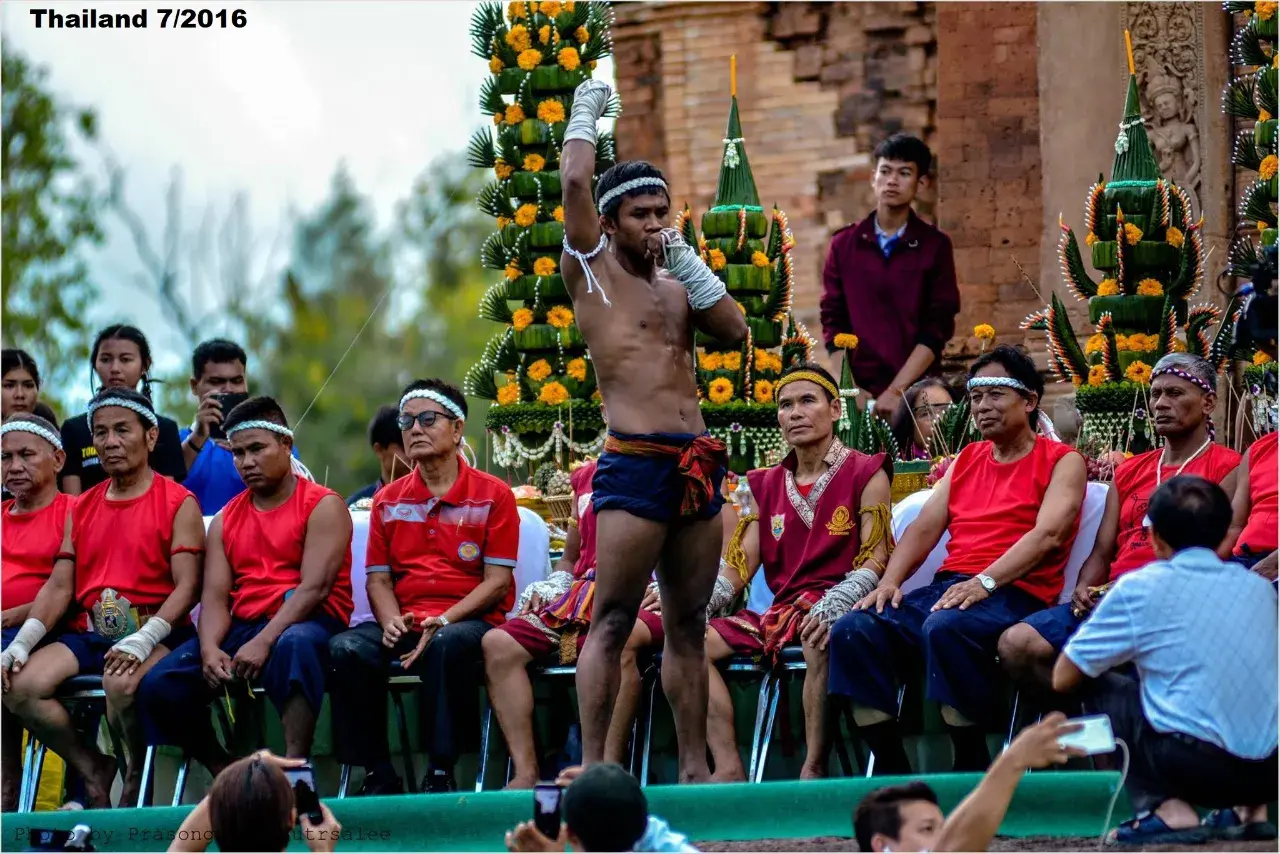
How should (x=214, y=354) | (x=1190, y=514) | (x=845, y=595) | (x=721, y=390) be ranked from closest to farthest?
(x=1190, y=514) → (x=845, y=595) → (x=214, y=354) → (x=721, y=390)

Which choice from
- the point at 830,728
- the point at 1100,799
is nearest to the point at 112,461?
the point at 830,728

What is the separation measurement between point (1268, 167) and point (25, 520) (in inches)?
197

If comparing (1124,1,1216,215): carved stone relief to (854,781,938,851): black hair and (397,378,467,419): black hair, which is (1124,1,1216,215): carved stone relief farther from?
(854,781,938,851): black hair

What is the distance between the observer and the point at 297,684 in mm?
7688

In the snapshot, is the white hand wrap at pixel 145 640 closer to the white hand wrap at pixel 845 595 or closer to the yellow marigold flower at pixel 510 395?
the white hand wrap at pixel 845 595

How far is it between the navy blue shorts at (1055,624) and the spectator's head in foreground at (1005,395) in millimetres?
766

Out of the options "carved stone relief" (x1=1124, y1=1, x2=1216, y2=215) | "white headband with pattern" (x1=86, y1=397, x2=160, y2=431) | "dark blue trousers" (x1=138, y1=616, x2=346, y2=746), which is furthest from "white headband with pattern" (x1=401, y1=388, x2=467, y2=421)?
"carved stone relief" (x1=1124, y1=1, x2=1216, y2=215)

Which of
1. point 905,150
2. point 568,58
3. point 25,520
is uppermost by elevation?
point 568,58

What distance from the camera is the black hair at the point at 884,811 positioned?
16.8 feet

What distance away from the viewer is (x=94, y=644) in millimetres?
8172

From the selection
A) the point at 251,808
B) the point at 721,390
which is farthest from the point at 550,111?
the point at 251,808

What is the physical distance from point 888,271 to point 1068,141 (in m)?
2.66

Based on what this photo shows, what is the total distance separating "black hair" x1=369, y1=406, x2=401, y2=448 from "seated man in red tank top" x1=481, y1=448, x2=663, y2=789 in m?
1.78

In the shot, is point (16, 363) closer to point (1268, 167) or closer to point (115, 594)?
point (115, 594)
